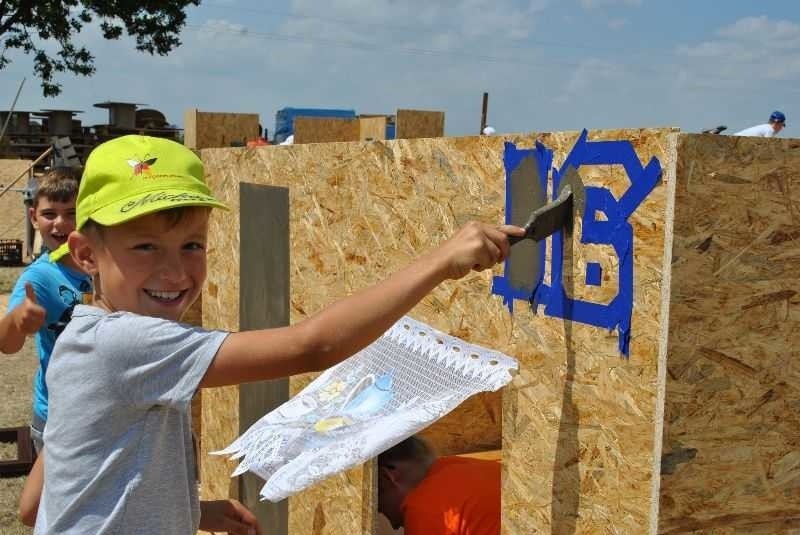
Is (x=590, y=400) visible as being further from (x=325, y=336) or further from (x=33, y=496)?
(x=33, y=496)

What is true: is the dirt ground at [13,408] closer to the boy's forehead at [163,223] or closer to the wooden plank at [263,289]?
the wooden plank at [263,289]

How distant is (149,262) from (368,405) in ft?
4.59

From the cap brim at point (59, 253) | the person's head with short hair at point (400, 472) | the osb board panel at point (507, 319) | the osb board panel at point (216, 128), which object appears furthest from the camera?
the osb board panel at point (216, 128)

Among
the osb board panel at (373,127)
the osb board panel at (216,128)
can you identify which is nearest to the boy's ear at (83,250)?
the osb board panel at (216,128)

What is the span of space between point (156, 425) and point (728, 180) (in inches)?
60.9

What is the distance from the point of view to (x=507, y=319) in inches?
116

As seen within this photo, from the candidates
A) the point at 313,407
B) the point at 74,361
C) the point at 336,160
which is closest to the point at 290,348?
the point at 74,361

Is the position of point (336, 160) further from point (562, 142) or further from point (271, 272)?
point (562, 142)

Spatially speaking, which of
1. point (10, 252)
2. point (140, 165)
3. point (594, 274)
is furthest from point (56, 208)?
point (10, 252)

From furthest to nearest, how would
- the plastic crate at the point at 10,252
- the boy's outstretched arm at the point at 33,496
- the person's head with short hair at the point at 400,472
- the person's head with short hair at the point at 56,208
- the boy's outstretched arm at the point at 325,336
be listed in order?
the plastic crate at the point at 10,252
the person's head with short hair at the point at 56,208
the person's head with short hair at the point at 400,472
the boy's outstretched arm at the point at 33,496
the boy's outstretched arm at the point at 325,336

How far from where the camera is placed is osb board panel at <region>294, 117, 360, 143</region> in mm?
14594

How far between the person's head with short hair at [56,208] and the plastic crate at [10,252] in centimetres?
1654

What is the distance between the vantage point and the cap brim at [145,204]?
1864mm

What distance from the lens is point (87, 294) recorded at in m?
4.34
